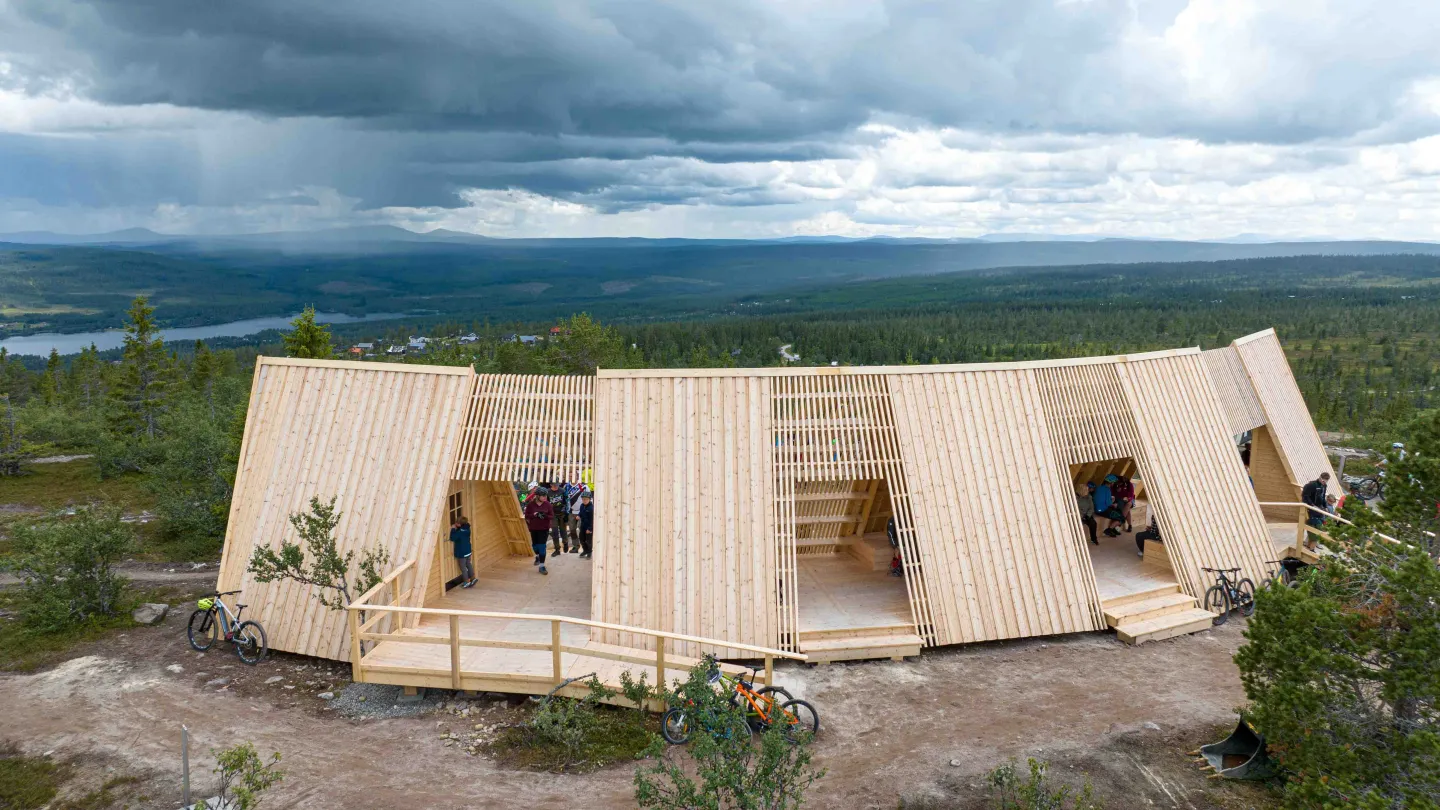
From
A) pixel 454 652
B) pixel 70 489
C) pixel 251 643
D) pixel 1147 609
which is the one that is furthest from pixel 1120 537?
pixel 70 489

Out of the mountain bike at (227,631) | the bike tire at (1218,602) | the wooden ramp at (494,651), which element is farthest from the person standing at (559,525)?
the bike tire at (1218,602)

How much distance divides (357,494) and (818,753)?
776 centimetres

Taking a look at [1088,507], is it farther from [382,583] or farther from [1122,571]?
[382,583]

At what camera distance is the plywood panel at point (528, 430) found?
12383 mm

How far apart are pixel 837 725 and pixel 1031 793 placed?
9.33ft

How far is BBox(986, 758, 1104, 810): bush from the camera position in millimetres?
7480

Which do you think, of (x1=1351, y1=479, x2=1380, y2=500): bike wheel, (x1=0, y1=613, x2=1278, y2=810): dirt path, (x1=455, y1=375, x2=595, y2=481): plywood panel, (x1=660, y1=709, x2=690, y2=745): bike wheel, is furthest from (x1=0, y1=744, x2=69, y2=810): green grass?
(x1=1351, y1=479, x2=1380, y2=500): bike wheel

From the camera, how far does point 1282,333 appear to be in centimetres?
9412

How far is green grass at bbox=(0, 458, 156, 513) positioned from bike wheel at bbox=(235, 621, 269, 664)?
1594 centimetres

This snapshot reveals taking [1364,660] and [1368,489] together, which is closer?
[1364,660]

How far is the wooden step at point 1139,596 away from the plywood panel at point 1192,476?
0.69 ft

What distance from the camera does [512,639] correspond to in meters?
11.9

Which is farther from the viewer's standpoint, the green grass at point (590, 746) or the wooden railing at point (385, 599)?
the wooden railing at point (385, 599)

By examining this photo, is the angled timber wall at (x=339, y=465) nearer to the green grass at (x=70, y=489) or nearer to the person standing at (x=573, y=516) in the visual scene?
the person standing at (x=573, y=516)
